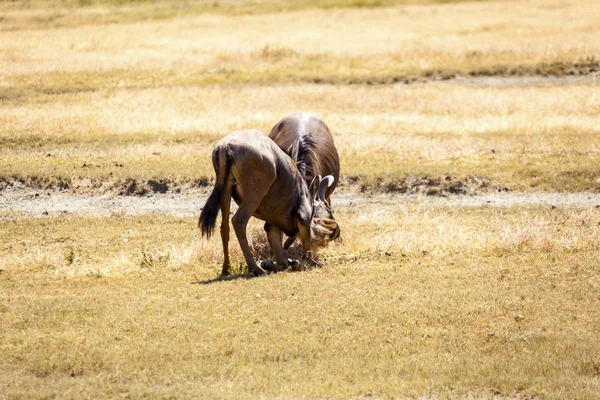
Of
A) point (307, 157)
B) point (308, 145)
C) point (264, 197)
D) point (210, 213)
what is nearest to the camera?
point (210, 213)

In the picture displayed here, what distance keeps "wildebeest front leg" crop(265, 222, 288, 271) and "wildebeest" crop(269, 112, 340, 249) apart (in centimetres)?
60

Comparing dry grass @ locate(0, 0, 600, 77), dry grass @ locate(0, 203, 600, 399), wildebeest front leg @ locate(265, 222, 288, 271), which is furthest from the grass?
dry grass @ locate(0, 203, 600, 399)

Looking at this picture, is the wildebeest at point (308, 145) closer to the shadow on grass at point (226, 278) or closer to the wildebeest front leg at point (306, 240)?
the wildebeest front leg at point (306, 240)

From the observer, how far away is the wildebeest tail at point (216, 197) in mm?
11641

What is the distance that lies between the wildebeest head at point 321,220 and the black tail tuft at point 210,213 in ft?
5.29

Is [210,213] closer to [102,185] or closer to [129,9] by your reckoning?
[102,185]

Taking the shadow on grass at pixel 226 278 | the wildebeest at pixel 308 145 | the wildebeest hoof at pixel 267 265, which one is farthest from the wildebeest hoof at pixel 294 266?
the wildebeest at pixel 308 145

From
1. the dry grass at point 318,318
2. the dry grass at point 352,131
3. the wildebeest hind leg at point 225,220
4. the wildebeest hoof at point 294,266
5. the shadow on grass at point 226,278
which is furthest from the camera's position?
the dry grass at point 352,131

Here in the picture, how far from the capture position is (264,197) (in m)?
12.3

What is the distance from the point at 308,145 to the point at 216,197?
10.2 feet

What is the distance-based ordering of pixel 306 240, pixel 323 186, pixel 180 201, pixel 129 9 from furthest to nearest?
pixel 129 9
pixel 180 201
pixel 323 186
pixel 306 240

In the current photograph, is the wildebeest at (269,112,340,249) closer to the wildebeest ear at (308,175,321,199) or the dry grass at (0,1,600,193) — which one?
the wildebeest ear at (308,175,321,199)

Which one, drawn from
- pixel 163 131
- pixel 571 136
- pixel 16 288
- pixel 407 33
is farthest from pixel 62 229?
pixel 407 33

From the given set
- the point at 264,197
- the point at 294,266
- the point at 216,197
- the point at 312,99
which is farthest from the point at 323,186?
the point at 312,99
